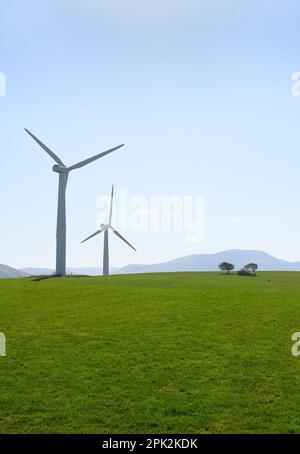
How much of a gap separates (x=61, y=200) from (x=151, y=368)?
7344 cm

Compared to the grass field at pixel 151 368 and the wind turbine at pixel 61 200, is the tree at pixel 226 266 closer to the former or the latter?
the wind turbine at pixel 61 200


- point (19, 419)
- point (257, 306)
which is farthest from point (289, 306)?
point (19, 419)

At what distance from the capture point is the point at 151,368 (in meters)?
27.0

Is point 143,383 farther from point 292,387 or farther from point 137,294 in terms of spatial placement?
point 137,294

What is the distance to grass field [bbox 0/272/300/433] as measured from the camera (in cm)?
2033

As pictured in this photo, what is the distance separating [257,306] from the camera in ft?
149

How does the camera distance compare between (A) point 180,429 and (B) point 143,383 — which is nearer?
(A) point 180,429

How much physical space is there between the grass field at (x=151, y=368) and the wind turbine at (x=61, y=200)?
49.0 meters

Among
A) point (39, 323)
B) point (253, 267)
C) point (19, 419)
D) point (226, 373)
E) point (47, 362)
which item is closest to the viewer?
point (19, 419)

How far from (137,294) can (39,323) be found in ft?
57.1

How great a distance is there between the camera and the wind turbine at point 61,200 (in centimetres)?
9600

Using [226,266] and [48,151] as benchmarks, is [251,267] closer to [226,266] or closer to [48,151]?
[226,266]
